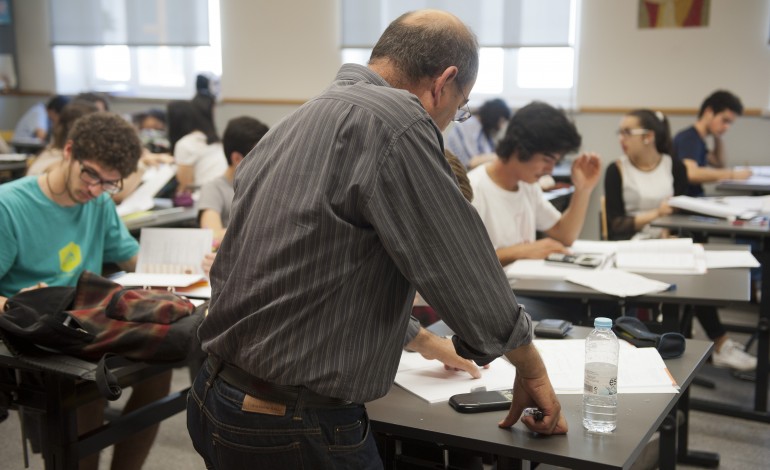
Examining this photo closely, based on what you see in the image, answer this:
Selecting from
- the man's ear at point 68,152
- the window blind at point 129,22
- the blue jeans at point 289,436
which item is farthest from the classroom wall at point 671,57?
the blue jeans at point 289,436

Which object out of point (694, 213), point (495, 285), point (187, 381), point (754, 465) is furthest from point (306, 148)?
point (694, 213)

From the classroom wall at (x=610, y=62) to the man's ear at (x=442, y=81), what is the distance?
5.53 metres

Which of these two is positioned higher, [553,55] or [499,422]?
[553,55]

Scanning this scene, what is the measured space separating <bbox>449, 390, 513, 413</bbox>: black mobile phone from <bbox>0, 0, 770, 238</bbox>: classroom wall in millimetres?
5262

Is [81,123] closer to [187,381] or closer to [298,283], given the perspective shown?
[298,283]

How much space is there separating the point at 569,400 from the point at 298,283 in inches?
26.9

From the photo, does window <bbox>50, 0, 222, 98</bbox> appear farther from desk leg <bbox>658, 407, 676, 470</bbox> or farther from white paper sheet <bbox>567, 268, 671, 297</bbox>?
desk leg <bbox>658, 407, 676, 470</bbox>

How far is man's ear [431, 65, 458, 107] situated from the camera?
1331mm

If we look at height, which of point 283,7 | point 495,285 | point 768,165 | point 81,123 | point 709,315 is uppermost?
point 283,7

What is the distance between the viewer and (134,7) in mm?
8211

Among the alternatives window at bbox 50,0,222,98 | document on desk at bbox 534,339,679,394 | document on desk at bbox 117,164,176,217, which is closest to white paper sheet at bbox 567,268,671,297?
document on desk at bbox 534,339,679,394

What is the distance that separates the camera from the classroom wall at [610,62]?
20.2ft

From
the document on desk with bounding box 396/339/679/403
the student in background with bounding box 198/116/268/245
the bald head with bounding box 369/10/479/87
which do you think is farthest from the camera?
the student in background with bounding box 198/116/268/245

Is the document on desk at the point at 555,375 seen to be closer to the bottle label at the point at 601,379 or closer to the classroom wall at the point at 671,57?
the bottle label at the point at 601,379
